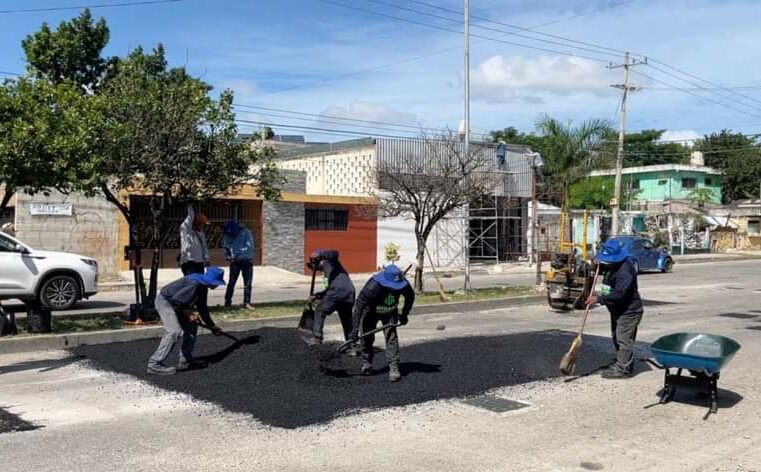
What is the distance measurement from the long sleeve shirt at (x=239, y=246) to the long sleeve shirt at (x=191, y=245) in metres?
2.36

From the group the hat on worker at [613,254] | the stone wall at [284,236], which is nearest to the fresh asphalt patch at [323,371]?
the hat on worker at [613,254]

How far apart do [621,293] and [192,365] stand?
16.6 ft

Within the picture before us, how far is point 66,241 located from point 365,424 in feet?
63.3

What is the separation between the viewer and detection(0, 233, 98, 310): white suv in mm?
14117

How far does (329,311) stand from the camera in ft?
30.3

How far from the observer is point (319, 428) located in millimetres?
6570

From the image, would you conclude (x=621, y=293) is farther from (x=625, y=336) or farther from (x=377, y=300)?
(x=377, y=300)

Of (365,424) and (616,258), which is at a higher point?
(616,258)

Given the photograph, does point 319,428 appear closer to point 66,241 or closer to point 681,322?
point 681,322

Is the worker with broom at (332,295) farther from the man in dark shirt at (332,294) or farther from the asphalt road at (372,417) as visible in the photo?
the asphalt road at (372,417)

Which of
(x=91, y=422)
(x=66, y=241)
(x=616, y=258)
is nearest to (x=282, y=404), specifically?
(x=91, y=422)

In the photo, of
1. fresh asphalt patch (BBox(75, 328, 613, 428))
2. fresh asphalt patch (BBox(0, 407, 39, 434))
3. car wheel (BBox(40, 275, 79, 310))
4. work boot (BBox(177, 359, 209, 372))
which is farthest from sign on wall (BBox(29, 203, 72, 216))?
fresh asphalt patch (BBox(0, 407, 39, 434))

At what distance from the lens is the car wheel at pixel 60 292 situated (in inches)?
577

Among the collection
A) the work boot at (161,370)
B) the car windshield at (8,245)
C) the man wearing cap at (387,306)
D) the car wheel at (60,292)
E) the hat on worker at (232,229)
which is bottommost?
the work boot at (161,370)
